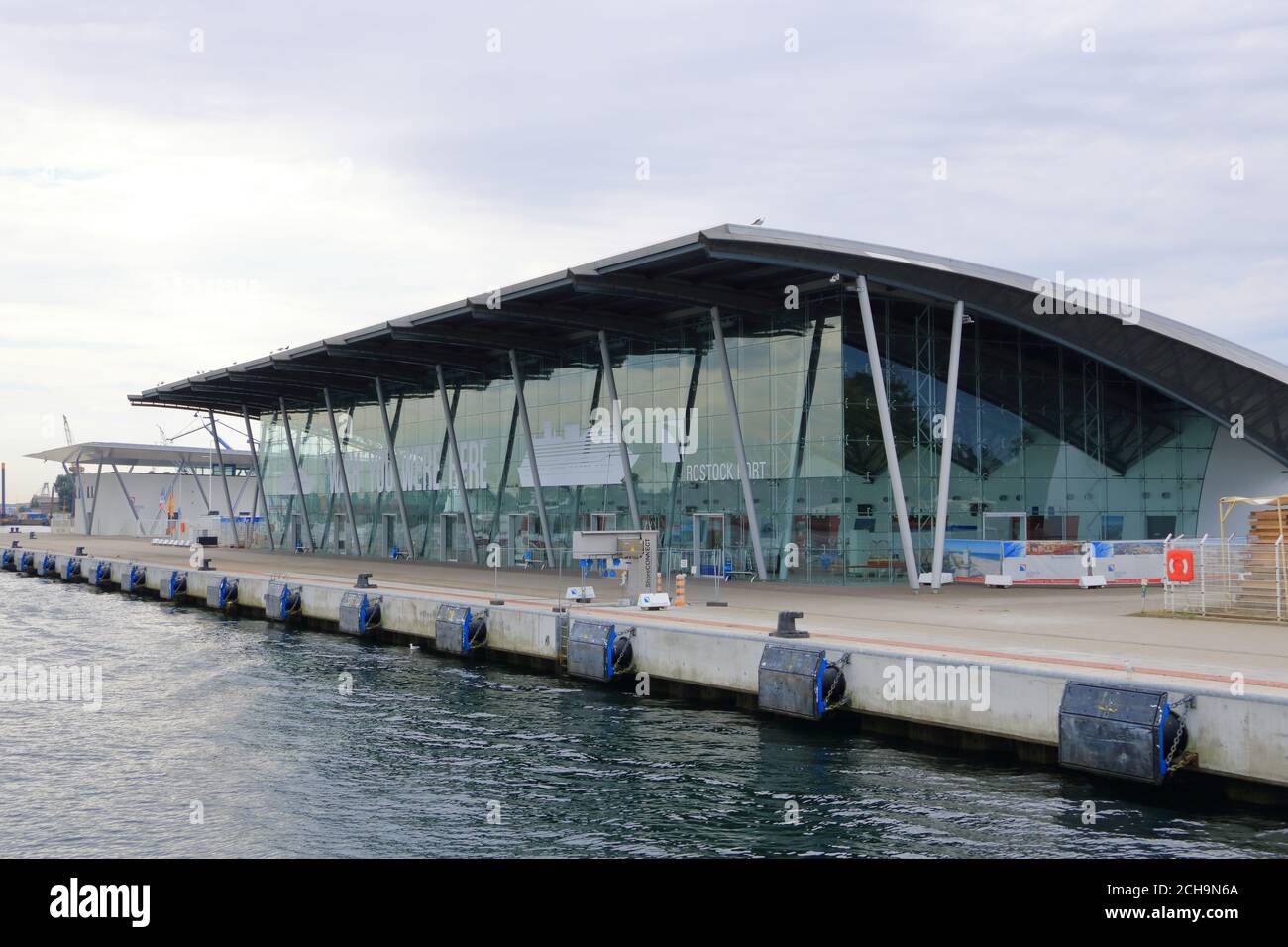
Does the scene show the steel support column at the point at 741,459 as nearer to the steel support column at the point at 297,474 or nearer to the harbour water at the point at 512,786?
the harbour water at the point at 512,786

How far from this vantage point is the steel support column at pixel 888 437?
34656mm

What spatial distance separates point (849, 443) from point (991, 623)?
43.8ft

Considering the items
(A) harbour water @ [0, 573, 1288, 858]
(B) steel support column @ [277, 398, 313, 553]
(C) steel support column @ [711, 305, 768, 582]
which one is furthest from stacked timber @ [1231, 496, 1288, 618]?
(B) steel support column @ [277, 398, 313, 553]

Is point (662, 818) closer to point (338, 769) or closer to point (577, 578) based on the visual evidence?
point (338, 769)

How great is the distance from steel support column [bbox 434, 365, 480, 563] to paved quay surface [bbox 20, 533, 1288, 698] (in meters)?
10.8

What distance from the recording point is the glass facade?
37.8 metres

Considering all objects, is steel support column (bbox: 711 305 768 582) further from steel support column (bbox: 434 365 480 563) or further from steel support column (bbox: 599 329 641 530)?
steel support column (bbox: 434 365 480 563)

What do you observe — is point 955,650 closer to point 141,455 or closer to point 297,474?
point 297,474

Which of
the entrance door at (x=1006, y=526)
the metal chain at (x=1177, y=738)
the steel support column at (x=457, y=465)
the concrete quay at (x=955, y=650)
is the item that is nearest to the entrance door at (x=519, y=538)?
the steel support column at (x=457, y=465)

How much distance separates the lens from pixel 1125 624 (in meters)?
24.4

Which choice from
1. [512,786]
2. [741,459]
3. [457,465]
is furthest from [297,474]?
[512,786]

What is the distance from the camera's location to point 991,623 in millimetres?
24750
